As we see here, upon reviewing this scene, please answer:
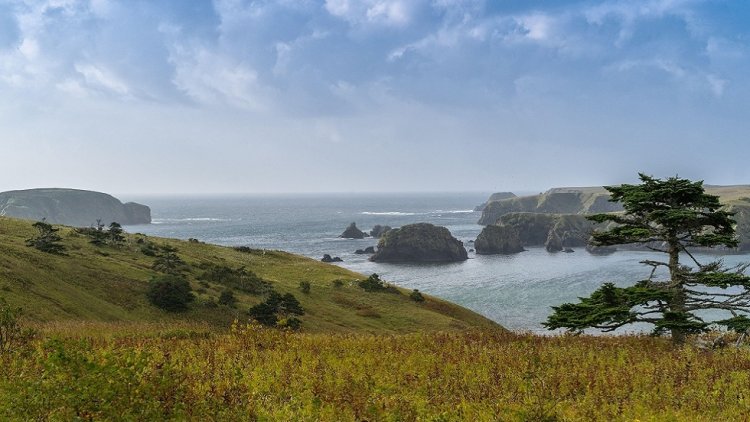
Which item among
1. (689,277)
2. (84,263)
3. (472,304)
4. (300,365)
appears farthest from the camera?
(472,304)

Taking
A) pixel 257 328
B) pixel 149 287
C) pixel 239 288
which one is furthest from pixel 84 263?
pixel 257 328

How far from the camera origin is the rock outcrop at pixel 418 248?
134 meters

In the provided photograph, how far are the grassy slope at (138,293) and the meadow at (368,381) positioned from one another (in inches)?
615

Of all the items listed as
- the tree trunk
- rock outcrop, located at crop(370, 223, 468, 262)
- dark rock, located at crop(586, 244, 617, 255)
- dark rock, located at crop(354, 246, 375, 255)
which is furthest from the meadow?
dark rock, located at crop(586, 244, 617, 255)

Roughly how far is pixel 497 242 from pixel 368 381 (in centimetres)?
14207

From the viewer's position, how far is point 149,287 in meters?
33.6

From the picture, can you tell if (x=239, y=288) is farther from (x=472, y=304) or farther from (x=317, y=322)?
(x=472, y=304)

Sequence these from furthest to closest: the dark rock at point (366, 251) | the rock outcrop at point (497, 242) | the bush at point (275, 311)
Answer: the rock outcrop at point (497, 242)
the dark rock at point (366, 251)
the bush at point (275, 311)

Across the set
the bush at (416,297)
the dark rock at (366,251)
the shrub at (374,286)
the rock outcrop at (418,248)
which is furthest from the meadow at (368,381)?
the dark rock at (366,251)

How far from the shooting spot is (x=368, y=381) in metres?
9.91

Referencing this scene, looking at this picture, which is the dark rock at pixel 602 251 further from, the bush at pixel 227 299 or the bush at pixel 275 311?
the bush at pixel 227 299

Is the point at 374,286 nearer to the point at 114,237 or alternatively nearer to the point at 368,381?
the point at 114,237

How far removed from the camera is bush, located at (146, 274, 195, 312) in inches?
1279

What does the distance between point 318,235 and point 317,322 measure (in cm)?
14531
